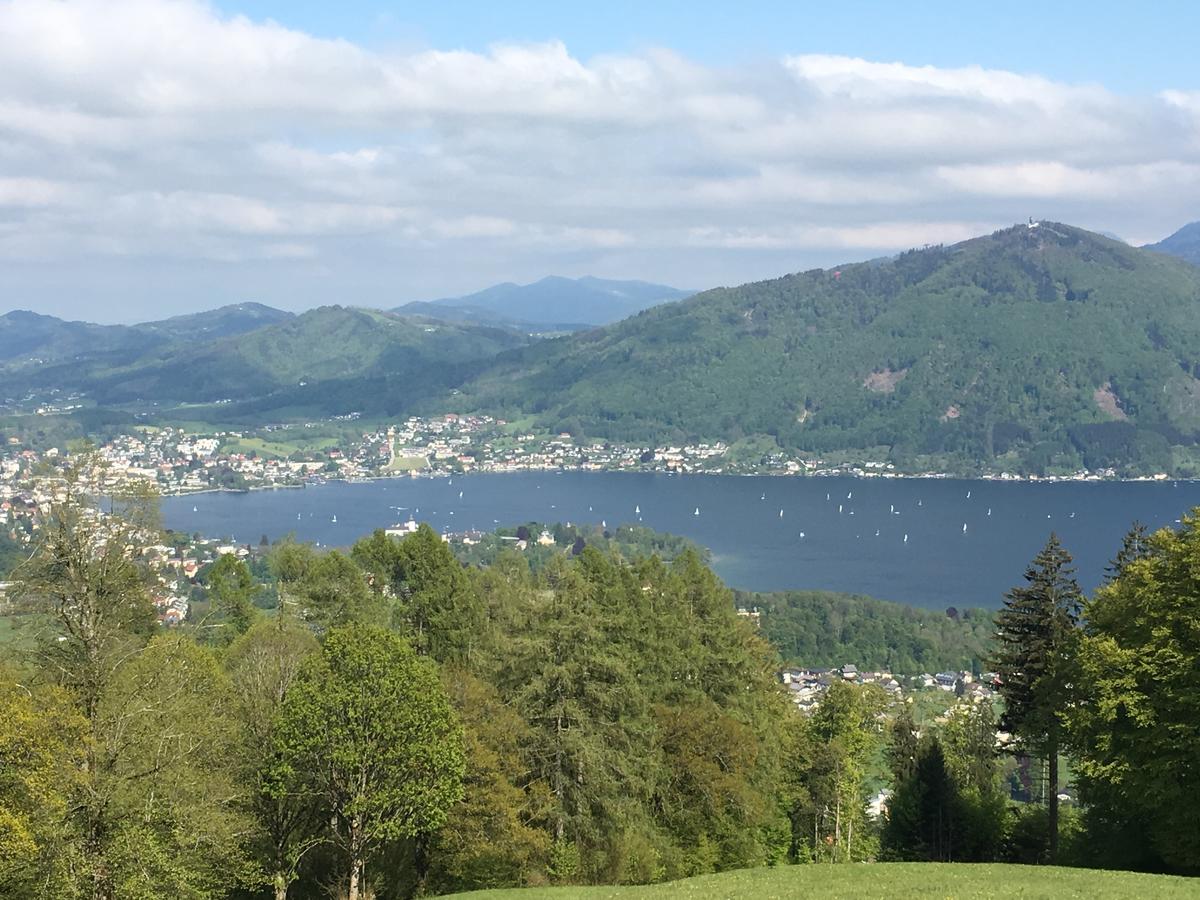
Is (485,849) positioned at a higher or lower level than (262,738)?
lower

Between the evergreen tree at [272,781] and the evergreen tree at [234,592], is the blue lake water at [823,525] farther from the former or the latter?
the evergreen tree at [272,781]

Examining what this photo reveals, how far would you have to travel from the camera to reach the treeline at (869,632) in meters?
95.3

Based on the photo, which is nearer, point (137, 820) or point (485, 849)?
point (137, 820)

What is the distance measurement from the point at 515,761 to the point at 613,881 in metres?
3.73

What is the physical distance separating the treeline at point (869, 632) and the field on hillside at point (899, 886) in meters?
72.7

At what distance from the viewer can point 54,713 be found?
597 inches

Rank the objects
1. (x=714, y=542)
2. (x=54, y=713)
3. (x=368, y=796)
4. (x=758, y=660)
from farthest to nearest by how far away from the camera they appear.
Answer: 1. (x=714, y=542)
2. (x=758, y=660)
3. (x=368, y=796)
4. (x=54, y=713)

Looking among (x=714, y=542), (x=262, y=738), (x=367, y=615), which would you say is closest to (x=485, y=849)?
(x=262, y=738)

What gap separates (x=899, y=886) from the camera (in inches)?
666

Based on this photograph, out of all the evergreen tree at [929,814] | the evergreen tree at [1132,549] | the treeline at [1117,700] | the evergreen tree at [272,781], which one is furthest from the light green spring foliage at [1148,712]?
the evergreen tree at [272,781]

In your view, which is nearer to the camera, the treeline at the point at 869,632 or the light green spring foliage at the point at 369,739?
the light green spring foliage at the point at 369,739

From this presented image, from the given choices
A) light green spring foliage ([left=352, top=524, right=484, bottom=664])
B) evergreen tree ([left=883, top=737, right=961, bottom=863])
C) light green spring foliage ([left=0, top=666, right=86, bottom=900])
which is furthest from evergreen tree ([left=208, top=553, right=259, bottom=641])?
evergreen tree ([left=883, top=737, right=961, bottom=863])

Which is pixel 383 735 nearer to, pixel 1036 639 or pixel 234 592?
pixel 1036 639

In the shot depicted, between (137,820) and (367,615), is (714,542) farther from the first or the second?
(137,820)
